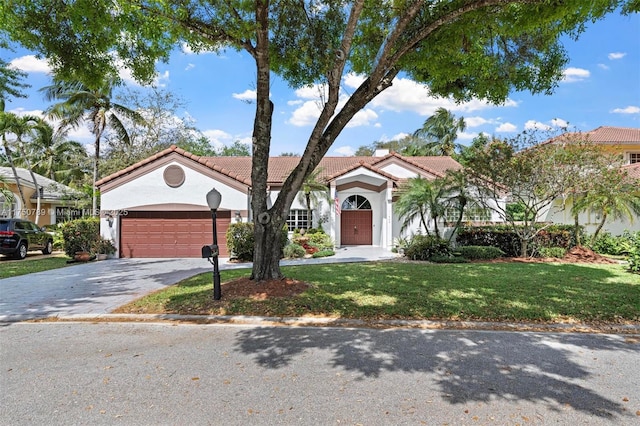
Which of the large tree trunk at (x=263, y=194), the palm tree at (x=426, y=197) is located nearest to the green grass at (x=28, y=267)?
the large tree trunk at (x=263, y=194)

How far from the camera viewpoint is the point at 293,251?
1545 cm

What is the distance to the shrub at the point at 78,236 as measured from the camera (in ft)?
49.5

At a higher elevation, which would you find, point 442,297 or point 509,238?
point 509,238

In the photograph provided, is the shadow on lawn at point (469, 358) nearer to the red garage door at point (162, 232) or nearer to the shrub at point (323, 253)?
the shrub at point (323, 253)

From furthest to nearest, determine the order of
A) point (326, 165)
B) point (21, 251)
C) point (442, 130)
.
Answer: point (442, 130)
point (326, 165)
point (21, 251)

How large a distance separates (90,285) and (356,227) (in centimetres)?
1323

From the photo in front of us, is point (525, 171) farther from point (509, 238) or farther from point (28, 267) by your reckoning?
point (28, 267)

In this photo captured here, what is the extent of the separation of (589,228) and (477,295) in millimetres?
15991

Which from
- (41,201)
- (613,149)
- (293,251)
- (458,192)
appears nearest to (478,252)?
(458,192)

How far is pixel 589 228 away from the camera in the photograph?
19391 millimetres

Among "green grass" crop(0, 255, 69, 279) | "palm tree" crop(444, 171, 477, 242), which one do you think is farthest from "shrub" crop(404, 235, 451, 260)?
"green grass" crop(0, 255, 69, 279)

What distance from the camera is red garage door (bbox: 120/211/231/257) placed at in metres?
16.5

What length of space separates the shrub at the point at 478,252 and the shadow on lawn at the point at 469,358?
27.2ft

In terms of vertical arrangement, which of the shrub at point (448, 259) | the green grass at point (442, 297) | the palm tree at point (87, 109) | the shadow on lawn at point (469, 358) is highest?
the palm tree at point (87, 109)
